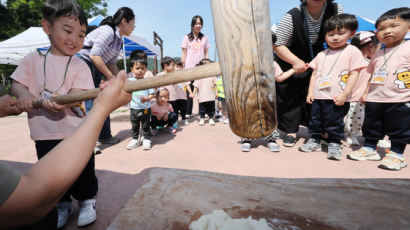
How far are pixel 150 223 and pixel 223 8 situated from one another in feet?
2.91

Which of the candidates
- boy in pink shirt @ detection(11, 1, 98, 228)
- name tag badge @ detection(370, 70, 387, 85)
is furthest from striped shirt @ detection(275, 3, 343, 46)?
boy in pink shirt @ detection(11, 1, 98, 228)

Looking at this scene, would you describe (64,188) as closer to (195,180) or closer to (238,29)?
(195,180)

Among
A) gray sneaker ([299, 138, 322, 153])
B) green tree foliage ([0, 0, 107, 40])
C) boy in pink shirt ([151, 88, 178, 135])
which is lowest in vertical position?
gray sneaker ([299, 138, 322, 153])

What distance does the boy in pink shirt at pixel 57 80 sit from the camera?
1.36 metres

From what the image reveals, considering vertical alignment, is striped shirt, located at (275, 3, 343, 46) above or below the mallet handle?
above

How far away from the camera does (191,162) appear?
2615 mm

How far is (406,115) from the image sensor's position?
6.83 feet

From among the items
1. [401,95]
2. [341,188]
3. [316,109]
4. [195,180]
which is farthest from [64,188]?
[401,95]

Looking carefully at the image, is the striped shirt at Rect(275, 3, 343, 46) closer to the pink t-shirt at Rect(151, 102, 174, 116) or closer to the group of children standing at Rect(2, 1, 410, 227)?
the group of children standing at Rect(2, 1, 410, 227)

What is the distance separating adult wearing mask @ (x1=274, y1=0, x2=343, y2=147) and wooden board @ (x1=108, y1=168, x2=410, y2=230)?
4.67 feet

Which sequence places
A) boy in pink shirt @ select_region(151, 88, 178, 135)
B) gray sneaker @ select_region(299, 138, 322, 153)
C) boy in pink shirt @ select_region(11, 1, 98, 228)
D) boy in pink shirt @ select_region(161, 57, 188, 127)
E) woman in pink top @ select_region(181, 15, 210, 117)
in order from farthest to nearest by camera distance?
woman in pink top @ select_region(181, 15, 210, 117) < boy in pink shirt @ select_region(161, 57, 188, 127) < boy in pink shirt @ select_region(151, 88, 178, 135) < gray sneaker @ select_region(299, 138, 322, 153) < boy in pink shirt @ select_region(11, 1, 98, 228)

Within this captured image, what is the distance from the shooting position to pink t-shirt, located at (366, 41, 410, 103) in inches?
81.4

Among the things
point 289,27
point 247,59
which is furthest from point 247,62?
point 289,27

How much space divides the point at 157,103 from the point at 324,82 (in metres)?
2.91
